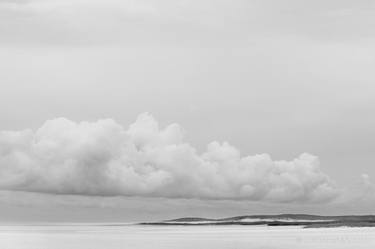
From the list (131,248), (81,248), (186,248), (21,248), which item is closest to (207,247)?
(186,248)

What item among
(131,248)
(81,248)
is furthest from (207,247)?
(81,248)

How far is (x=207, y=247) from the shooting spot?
3730 inches

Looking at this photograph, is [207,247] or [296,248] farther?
[207,247]

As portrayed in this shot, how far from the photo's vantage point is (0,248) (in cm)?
9269

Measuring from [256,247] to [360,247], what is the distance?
13301mm

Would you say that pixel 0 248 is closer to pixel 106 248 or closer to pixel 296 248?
pixel 106 248

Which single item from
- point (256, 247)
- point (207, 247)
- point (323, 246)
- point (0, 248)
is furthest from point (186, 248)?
point (0, 248)

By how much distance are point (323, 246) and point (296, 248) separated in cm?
516

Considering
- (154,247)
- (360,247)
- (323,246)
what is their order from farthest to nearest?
(154,247)
(323,246)
(360,247)

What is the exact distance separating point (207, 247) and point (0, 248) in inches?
1038

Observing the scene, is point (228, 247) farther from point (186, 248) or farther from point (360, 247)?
point (360, 247)

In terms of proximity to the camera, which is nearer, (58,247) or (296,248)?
(296,248)

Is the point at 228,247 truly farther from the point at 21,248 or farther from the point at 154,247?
the point at 21,248

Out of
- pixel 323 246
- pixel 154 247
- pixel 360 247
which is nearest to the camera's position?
pixel 360 247
